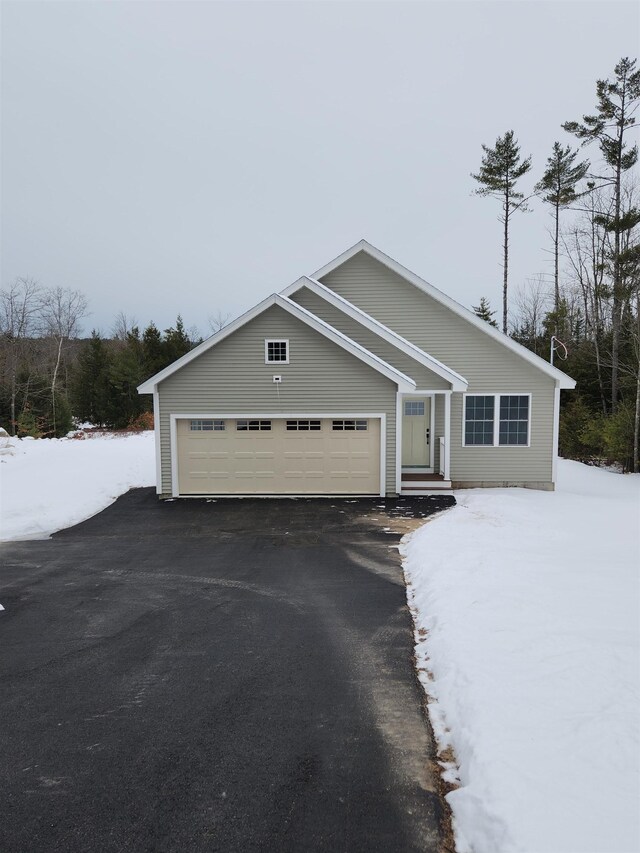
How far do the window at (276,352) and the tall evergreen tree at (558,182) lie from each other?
19.4m

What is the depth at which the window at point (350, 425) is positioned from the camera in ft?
46.3

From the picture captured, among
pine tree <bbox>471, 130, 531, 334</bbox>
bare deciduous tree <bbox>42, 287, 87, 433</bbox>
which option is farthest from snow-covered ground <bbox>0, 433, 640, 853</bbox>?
bare deciduous tree <bbox>42, 287, 87, 433</bbox>

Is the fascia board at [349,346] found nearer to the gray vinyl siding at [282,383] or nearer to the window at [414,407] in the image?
the gray vinyl siding at [282,383]

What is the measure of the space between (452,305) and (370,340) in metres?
2.64

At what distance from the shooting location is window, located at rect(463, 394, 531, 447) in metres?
15.1

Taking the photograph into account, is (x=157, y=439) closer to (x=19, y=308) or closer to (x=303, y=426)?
(x=303, y=426)

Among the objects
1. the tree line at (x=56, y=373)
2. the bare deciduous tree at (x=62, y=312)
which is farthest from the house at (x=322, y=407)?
the bare deciduous tree at (x=62, y=312)

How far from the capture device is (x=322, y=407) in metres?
14.0

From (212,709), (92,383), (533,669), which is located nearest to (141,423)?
(92,383)

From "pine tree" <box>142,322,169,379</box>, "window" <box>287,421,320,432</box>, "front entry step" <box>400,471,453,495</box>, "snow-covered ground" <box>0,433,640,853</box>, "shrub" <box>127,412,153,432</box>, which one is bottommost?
"front entry step" <box>400,471,453,495</box>

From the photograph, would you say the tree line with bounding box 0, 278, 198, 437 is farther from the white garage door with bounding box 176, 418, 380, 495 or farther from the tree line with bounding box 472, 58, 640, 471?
the tree line with bounding box 472, 58, 640, 471

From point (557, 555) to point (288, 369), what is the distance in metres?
8.40

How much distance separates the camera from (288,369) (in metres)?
14.0

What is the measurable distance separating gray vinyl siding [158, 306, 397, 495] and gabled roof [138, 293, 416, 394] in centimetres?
19
